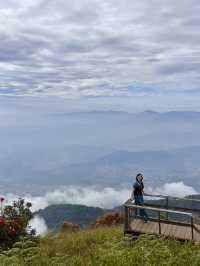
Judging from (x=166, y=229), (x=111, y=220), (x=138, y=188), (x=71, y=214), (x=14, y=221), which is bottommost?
(x=71, y=214)

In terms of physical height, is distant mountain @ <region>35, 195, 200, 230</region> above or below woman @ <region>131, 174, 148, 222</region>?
below

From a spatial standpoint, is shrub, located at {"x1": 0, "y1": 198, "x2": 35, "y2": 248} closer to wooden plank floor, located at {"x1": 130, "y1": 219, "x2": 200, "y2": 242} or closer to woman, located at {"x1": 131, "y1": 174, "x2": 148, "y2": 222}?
wooden plank floor, located at {"x1": 130, "y1": 219, "x2": 200, "y2": 242}

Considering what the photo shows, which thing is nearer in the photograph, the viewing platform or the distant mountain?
the viewing platform

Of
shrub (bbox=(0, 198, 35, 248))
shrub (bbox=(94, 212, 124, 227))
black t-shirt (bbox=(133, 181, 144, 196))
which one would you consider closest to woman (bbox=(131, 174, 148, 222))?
black t-shirt (bbox=(133, 181, 144, 196))

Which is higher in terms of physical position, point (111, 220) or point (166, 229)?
point (166, 229)

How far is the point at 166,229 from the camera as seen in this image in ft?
48.5

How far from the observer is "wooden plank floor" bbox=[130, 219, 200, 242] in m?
14.0

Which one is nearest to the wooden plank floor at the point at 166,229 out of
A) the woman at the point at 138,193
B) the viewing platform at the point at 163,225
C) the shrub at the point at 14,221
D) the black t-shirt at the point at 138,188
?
the viewing platform at the point at 163,225

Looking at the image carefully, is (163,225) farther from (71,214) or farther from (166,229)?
(71,214)

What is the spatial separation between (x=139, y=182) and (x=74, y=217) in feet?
382

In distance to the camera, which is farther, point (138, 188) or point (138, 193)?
point (138, 193)

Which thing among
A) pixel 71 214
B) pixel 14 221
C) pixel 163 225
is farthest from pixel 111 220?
pixel 71 214

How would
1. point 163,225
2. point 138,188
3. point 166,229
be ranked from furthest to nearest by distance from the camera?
point 138,188 → point 163,225 → point 166,229

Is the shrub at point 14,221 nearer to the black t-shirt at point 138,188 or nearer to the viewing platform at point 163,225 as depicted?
the viewing platform at point 163,225
